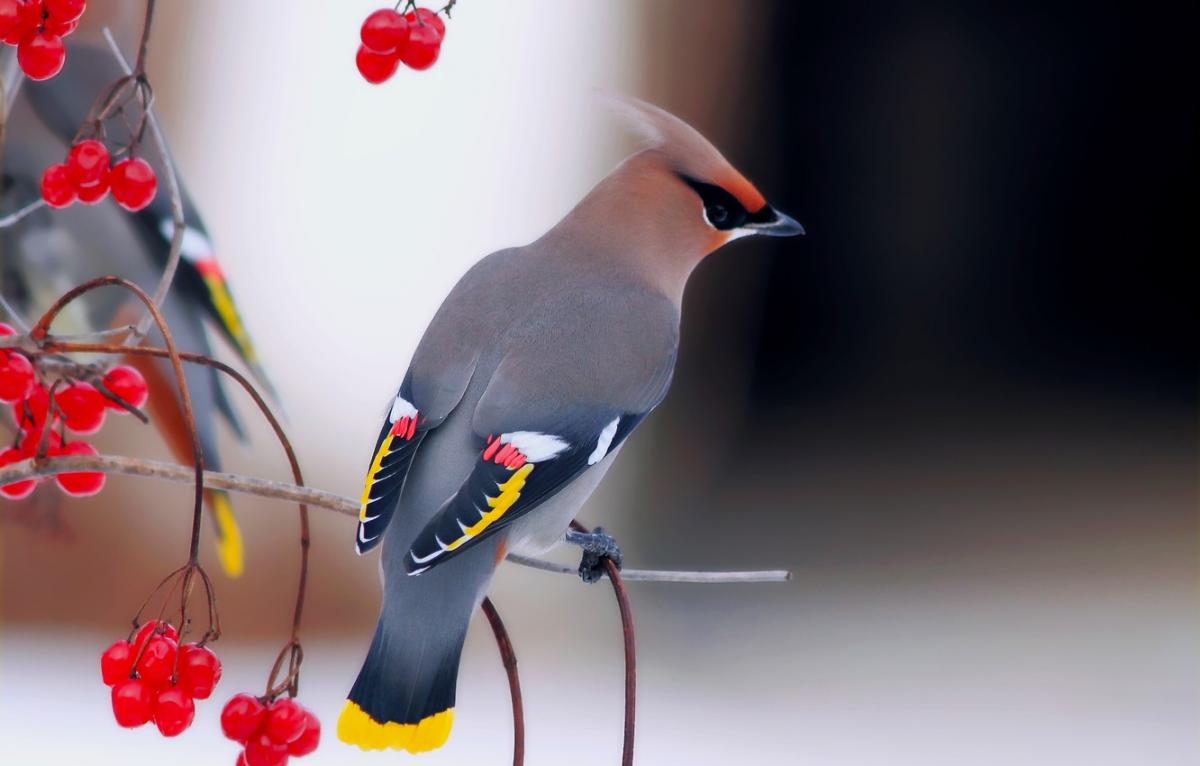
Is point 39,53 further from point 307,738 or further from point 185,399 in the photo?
point 307,738

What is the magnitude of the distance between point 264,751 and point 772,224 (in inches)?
18.5

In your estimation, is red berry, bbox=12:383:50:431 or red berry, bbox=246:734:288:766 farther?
red berry, bbox=12:383:50:431

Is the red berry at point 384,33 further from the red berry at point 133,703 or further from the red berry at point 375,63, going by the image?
the red berry at point 133,703

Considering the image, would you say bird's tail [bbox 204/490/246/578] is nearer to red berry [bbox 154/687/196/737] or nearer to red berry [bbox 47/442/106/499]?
red berry [bbox 47/442/106/499]

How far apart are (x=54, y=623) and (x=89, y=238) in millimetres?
1296

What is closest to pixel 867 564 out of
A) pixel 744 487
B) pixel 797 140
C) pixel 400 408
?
pixel 744 487

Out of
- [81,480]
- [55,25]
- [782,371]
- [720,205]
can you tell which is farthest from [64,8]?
[782,371]

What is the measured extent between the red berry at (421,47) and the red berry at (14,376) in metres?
0.33

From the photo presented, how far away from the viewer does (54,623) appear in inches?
101

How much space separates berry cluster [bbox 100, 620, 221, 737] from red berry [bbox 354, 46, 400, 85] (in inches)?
14.4

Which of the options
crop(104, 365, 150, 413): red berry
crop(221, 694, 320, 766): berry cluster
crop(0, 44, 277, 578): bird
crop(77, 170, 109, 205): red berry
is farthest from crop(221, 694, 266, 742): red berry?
crop(0, 44, 277, 578): bird

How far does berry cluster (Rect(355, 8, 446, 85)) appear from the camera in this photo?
2.72 feet

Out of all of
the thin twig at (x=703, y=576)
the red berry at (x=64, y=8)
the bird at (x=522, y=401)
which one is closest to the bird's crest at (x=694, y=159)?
the bird at (x=522, y=401)

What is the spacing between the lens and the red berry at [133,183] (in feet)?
3.09
